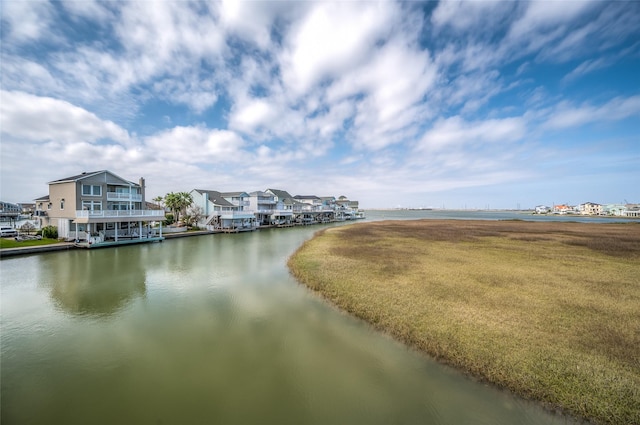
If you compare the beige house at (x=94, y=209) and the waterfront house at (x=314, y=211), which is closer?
the beige house at (x=94, y=209)

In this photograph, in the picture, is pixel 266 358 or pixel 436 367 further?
pixel 266 358

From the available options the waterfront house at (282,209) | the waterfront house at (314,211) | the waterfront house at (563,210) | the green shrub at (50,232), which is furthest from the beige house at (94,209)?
the waterfront house at (563,210)

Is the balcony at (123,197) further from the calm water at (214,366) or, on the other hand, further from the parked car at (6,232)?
the calm water at (214,366)

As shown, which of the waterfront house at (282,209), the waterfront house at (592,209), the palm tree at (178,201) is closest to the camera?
the palm tree at (178,201)

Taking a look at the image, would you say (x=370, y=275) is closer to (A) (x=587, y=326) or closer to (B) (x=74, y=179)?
(A) (x=587, y=326)

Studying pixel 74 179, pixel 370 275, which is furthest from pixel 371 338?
pixel 74 179

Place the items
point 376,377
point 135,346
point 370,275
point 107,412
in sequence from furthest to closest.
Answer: point 370,275 → point 135,346 → point 376,377 → point 107,412
